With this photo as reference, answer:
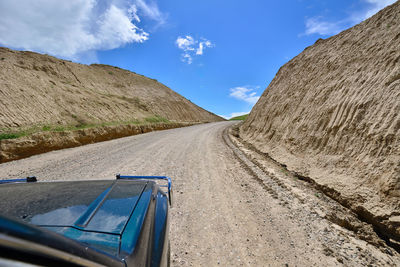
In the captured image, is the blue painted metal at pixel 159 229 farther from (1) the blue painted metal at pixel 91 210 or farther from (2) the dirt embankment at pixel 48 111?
(2) the dirt embankment at pixel 48 111

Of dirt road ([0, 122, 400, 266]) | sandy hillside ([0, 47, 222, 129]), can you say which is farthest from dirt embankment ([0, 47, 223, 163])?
dirt road ([0, 122, 400, 266])

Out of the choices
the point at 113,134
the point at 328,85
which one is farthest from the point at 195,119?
the point at 328,85

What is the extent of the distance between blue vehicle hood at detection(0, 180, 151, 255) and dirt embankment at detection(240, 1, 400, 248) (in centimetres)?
417

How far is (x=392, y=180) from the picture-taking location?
3.45m

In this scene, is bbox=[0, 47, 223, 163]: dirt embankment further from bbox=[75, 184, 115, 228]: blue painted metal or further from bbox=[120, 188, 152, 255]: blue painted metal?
bbox=[120, 188, 152, 255]: blue painted metal

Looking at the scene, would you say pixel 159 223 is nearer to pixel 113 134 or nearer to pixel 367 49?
pixel 367 49

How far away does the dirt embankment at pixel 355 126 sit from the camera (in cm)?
362

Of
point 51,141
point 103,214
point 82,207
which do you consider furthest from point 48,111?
point 103,214

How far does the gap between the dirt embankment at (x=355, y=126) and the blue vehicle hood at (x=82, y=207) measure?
417 centimetres

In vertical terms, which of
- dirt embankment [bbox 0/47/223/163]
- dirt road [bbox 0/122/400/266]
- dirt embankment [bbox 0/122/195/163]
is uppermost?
dirt embankment [bbox 0/47/223/163]

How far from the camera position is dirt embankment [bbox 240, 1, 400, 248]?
11.9 ft

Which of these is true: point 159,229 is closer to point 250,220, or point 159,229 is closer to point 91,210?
point 91,210

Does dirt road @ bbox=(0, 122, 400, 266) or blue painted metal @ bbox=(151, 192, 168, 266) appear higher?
blue painted metal @ bbox=(151, 192, 168, 266)

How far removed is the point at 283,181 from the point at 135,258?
15.1 ft
